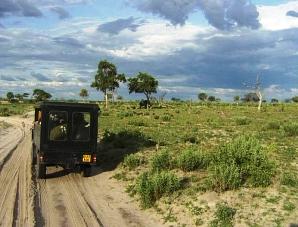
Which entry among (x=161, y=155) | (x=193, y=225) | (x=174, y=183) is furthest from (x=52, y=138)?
(x=193, y=225)

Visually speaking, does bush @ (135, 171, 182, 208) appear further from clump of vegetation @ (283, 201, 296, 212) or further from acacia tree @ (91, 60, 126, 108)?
acacia tree @ (91, 60, 126, 108)

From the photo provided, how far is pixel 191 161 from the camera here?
16766 millimetres

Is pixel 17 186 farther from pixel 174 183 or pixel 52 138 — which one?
pixel 174 183

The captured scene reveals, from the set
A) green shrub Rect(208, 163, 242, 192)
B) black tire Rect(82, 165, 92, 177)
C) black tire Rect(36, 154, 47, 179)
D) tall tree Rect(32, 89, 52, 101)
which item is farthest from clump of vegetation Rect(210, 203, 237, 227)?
tall tree Rect(32, 89, 52, 101)

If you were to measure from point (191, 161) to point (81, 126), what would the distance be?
3.92m

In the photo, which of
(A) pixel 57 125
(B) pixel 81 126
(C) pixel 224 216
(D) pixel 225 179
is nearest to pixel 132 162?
(B) pixel 81 126

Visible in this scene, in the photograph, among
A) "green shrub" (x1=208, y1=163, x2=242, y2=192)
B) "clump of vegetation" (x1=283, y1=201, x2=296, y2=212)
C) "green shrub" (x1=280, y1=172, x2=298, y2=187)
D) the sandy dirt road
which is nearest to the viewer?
"clump of vegetation" (x1=283, y1=201, x2=296, y2=212)

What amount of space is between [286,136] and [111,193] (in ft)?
50.0

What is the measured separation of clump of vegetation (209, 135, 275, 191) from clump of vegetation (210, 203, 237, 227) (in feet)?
4.94

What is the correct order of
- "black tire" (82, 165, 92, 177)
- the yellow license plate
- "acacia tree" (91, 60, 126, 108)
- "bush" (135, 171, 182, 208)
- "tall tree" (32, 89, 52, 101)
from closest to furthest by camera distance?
"bush" (135, 171, 182, 208)
the yellow license plate
"black tire" (82, 165, 92, 177)
"acacia tree" (91, 60, 126, 108)
"tall tree" (32, 89, 52, 101)

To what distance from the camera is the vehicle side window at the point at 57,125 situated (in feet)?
56.8

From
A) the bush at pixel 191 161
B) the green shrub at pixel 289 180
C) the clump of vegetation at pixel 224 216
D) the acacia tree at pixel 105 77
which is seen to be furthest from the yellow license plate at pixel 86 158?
the acacia tree at pixel 105 77

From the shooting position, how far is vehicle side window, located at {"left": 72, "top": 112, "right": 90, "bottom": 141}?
688 inches

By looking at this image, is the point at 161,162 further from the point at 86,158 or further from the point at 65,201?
the point at 65,201
